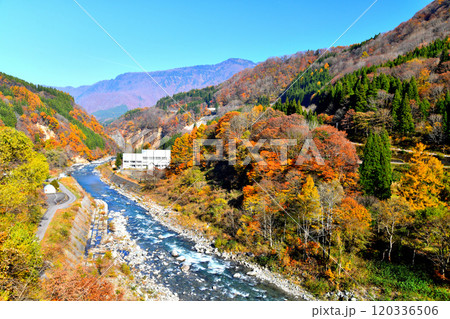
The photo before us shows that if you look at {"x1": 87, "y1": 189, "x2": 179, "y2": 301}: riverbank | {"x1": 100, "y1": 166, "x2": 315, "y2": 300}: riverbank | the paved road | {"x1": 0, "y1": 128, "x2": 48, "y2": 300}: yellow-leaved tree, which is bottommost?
{"x1": 100, "y1": 166, "x2": 315, "y2": 300}: riverbank

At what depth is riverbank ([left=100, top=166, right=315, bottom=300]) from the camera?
1457cm

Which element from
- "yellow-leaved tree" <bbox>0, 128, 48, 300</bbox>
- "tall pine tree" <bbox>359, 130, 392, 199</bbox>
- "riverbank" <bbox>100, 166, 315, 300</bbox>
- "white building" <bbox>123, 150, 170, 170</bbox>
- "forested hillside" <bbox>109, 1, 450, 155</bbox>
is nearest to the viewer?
"yellow-leaved tree" <bbox>0, 128, 48, 300</bbox>

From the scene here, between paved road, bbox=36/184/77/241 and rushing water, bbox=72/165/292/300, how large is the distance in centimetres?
713

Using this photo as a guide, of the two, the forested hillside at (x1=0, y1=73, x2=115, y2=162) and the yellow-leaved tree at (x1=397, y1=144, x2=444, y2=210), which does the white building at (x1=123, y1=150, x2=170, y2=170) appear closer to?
the forested hillside at (x1=0, y1=73, x2=115, y2=162)

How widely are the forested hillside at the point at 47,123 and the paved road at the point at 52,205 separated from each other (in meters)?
34.6

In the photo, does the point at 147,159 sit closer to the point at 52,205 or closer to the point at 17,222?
the point at 52,205

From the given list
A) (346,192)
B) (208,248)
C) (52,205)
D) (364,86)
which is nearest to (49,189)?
(52,205)

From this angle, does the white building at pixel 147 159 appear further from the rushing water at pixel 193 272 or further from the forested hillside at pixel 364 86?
the rushing water at pixel 193 272

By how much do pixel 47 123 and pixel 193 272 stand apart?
89.7 m

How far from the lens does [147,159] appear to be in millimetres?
56781

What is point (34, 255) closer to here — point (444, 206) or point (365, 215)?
point (365, 215)

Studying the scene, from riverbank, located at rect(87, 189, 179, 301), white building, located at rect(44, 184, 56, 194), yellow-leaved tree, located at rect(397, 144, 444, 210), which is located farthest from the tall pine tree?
white building, located at rect(44, 184, 56, 194)

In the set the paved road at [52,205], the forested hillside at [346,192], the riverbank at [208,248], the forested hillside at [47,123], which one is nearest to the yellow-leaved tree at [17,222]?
the paved road at [52,205]
